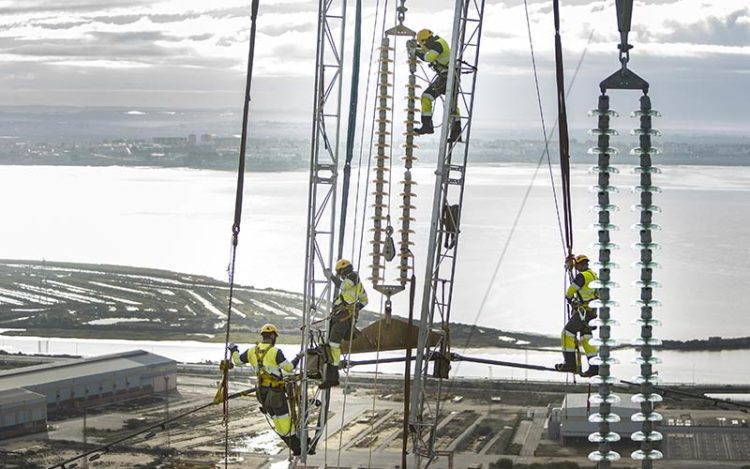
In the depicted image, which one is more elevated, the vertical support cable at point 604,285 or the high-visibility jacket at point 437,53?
the high-visibility jacket at point 437,53

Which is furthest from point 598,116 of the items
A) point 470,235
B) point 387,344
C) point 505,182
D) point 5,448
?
point 505,182

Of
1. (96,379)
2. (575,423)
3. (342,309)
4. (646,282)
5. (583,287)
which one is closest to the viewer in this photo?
(646,282)

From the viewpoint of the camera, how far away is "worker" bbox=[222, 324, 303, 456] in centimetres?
1501

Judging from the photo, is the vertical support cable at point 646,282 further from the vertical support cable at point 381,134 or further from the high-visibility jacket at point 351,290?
the vertical support cable at point 381,134

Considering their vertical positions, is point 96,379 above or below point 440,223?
below

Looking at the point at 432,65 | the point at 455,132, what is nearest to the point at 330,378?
the point at 455,132

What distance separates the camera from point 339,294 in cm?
1628

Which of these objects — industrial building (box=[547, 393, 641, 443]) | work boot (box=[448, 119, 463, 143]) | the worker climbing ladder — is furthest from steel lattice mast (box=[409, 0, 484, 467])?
industrial building (box=[547, 393, 641, 443])

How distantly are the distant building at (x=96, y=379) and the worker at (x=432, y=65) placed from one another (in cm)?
2162

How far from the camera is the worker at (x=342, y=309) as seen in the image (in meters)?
16.0

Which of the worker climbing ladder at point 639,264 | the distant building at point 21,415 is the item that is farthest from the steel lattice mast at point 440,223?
the distant building at point 21,415

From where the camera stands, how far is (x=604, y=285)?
7613mm

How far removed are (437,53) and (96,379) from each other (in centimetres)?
2363

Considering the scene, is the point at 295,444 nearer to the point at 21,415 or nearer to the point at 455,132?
the point at 455,132
